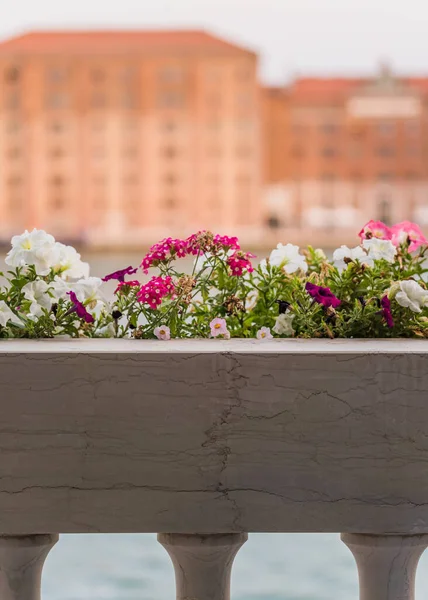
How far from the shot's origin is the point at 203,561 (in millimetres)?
1978

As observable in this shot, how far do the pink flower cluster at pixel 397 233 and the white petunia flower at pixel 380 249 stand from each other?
124mm

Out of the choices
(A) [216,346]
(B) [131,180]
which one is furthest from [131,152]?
(A) [216,346]

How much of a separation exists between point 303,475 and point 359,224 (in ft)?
239

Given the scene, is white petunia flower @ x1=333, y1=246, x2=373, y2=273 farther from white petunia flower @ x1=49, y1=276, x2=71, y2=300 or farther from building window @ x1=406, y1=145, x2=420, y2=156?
building window @ x1=406, y1=145, x2=420, y2=156

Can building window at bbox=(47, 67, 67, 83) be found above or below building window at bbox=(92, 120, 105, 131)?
above

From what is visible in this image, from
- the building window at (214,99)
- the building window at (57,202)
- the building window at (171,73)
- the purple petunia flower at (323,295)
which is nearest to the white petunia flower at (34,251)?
the purple petunia flower at (323,295)

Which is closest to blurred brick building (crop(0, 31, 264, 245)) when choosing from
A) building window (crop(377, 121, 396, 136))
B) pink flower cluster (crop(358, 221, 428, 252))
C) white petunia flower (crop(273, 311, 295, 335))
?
building window (crop(377, 121, 396, 136))

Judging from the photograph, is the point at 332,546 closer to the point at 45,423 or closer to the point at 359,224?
the point at 45,423

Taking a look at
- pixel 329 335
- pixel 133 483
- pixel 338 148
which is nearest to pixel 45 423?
pixel 133 483

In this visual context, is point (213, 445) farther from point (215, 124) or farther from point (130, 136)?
point (130, 136)

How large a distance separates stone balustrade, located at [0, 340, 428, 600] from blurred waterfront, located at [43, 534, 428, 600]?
3.14 feet

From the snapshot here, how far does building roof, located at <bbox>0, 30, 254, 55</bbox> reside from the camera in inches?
2776

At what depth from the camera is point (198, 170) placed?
235 feet

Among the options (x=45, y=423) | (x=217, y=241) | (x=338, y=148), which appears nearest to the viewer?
(x=45, y=423)
